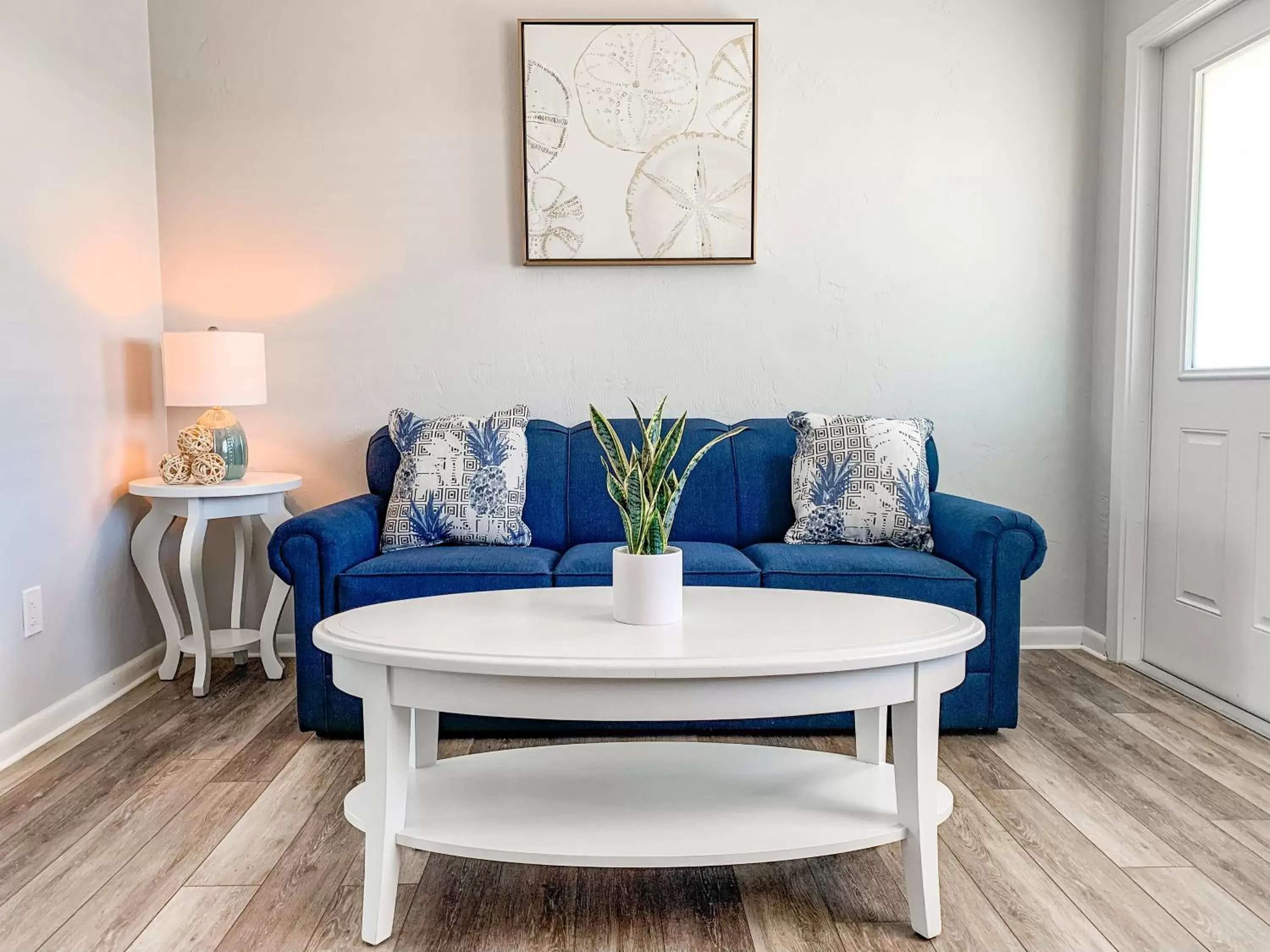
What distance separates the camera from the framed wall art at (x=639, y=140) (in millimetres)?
3383

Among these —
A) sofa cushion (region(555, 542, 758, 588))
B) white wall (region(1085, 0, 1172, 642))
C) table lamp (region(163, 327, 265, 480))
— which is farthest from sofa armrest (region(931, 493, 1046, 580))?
table lamp (region(163, 327, 265, 480))

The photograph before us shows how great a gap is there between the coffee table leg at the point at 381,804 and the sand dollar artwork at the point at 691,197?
220cm

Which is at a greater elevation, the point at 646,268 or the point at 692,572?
the point at 646,268

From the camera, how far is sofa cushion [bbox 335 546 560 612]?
2.64 metres

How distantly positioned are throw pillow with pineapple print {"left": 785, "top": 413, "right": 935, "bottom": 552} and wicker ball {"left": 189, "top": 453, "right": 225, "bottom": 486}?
1.81 meters

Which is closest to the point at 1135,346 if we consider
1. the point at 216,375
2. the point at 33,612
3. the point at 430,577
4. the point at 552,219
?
the point at 552,219

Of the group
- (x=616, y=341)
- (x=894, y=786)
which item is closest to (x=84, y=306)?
(x=616, y=341)

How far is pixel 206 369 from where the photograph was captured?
10.1 ft

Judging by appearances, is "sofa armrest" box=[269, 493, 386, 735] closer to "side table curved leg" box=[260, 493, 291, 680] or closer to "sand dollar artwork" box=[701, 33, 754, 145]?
"side table curved leg" box=[260, 493, 291, 680]

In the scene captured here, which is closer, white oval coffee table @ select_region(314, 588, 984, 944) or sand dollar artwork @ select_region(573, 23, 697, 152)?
white oval coffee table @ select_region(314, 588, 984, 944)

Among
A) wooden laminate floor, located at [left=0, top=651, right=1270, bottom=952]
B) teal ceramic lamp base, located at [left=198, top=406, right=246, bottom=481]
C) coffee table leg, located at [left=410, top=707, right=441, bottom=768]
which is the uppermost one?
teal ceramic lamp base, located at [left=198, top=406, right=246, bottom=481]

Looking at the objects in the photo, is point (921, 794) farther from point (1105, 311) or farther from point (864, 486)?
point (1105, 311)

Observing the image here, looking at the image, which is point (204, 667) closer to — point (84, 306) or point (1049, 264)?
point (84, 306)

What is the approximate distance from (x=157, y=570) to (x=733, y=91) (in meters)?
2.51
